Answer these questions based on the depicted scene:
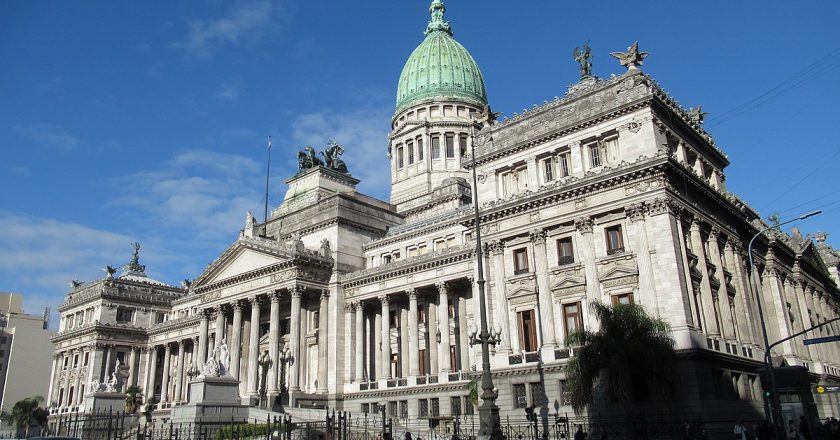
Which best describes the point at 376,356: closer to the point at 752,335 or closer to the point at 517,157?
the point at 517,157

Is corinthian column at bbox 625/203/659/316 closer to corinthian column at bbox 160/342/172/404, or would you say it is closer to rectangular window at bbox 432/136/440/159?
rectangular window at bbox 432/136/440/159

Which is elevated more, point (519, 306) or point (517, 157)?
point (517, 157)

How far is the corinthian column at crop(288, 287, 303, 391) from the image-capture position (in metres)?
56.9

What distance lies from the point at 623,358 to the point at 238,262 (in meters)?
42.9

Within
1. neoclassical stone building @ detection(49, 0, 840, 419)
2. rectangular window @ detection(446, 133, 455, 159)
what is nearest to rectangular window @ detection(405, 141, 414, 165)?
neoclassical stone building @ detection(49, 0, 840, 419)

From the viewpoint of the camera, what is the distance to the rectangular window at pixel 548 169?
4290cm

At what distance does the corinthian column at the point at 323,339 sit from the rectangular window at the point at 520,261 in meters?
23.1

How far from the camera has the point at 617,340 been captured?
31.9 metres

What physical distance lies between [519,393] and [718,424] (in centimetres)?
1102

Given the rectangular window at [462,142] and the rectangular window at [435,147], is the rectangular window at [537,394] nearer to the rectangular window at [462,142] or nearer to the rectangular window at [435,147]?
the rectangular window at [462,142]

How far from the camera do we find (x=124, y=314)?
8650 cm

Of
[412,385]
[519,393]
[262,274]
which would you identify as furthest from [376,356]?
[519,393]

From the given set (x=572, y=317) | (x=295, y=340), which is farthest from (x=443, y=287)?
(x=572, y=317)

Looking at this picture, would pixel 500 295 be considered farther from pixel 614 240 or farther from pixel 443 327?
pixel 443 327
